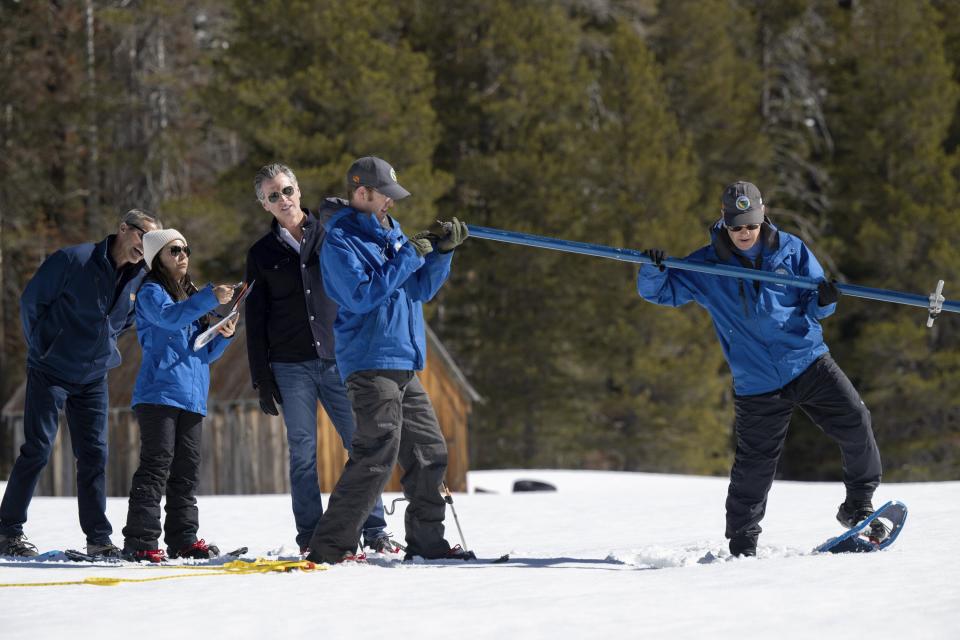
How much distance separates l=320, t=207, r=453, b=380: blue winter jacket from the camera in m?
5.50

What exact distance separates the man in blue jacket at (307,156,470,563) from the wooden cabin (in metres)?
12.4

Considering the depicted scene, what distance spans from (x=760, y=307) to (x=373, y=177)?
172 cm

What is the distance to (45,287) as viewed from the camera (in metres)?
6.54

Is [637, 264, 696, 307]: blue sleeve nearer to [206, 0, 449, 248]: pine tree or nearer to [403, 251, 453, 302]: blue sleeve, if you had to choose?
[403, 251, 453, 302]: blue sleeve

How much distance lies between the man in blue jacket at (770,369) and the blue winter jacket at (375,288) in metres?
1.05

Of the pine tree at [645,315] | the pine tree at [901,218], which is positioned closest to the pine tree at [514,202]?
the pine tree at [645,315]

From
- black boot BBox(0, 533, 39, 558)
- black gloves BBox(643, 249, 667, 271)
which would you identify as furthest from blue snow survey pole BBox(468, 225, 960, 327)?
black boot BBox(0, 533, 39, 558)

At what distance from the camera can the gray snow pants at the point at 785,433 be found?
5.91 m

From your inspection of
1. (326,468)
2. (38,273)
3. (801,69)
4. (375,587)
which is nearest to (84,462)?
(38,273)

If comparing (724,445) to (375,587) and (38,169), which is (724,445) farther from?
(375,587)

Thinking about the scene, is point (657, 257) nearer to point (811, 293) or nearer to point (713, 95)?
point (811, 293)

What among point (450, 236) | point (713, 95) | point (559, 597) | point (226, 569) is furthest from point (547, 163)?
point (559, 597)

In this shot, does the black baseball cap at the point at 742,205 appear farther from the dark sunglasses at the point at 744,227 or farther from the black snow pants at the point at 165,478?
the black snow pants at the point at 165,478

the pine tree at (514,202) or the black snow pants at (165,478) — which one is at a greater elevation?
the pine tree at (514,202)
